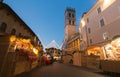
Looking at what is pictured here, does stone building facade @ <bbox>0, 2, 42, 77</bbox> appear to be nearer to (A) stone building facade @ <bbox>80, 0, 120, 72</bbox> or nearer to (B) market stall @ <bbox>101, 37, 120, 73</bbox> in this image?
(B) market stall @ <bbox>101, 37, 120, 73</bbox>

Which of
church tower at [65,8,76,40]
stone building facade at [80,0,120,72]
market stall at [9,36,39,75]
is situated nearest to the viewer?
market stall at [9,36,39,75]

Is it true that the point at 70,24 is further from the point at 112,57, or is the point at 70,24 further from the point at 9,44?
the point at 9,44

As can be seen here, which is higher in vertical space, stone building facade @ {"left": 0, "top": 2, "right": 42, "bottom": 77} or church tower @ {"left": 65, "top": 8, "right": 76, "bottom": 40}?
church tower @ {"left": 65, "top": 8, "right": 76, "bottom": 40}

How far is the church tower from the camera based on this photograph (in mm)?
68562

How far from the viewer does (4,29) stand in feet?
43.5

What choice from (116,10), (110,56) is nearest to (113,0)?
(116,10)

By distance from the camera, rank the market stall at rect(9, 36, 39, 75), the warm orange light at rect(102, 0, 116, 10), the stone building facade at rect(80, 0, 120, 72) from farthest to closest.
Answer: the warm orange light at rect(102, 0, 116, 10), the stone building facade at rect(80, 0, 120, 72), the market stall at rect(9, 36, 39, 75)

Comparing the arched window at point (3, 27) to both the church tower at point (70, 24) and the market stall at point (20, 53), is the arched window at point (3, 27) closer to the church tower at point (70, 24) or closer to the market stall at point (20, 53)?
Answer: the market stall at point (20, 53)

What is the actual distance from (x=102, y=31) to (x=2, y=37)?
21.8 meters

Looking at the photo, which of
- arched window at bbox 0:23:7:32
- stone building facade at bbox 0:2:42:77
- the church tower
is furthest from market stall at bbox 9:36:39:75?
the church tower

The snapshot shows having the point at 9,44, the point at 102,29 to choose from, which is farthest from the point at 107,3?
the point at 9,44

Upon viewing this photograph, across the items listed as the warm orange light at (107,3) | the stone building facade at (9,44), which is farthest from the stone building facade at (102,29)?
the stone building facade at (9,44)

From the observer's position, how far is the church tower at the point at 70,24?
225 feet

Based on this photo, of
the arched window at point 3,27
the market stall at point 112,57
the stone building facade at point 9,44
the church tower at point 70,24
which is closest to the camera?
the stone building facade at point 9,44
